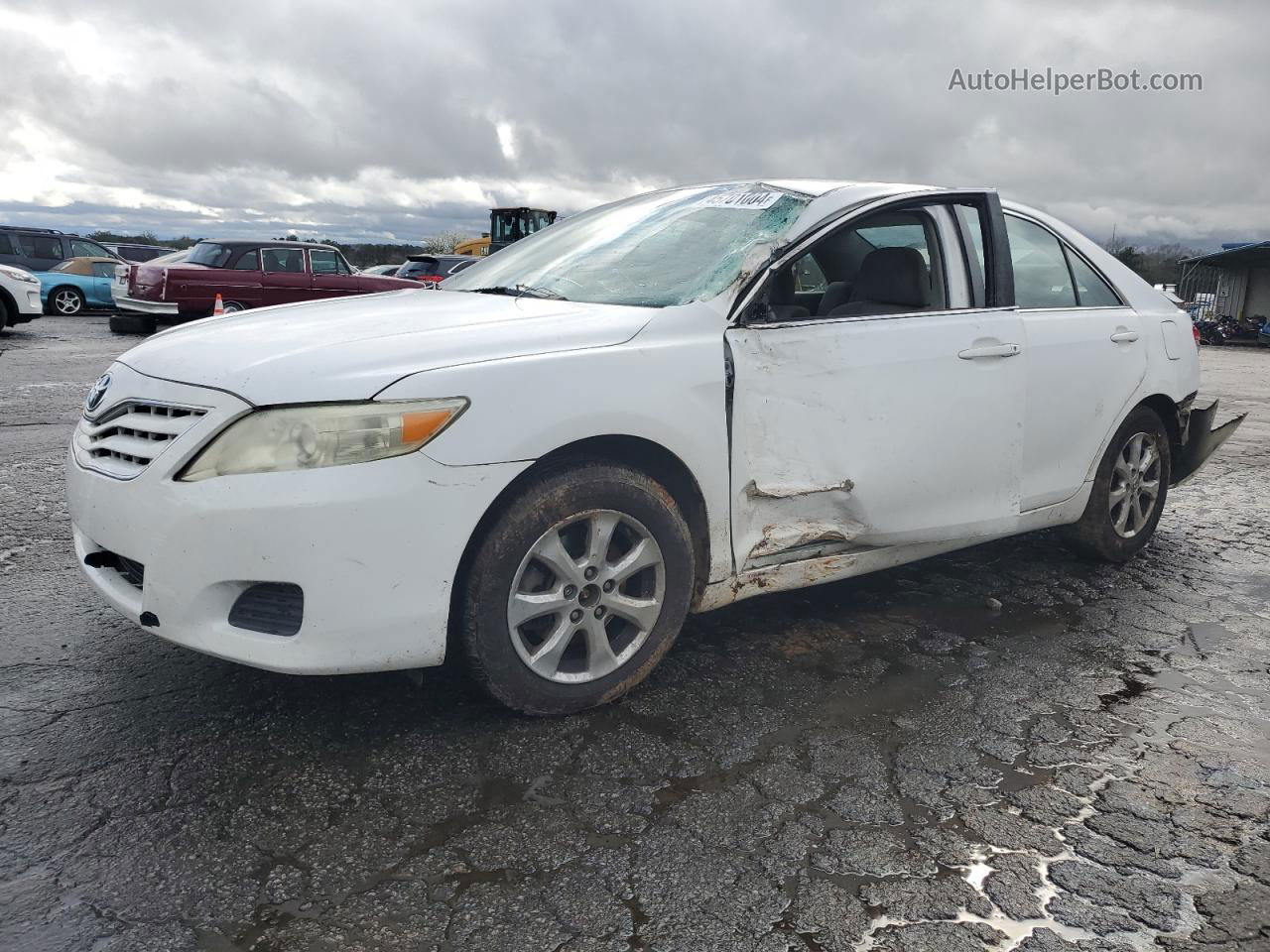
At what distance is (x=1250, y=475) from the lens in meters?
7.17

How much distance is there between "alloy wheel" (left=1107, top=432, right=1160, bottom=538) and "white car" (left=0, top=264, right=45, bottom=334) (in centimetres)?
1525

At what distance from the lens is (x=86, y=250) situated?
21.2 m

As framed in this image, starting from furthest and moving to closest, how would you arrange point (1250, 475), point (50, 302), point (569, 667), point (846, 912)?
1. point (50, 302)
2. point (1250, 475)
3. point (569, 667)
4. point (846, 912)

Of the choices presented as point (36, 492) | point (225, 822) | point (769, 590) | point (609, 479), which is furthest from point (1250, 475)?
point (36, 492)

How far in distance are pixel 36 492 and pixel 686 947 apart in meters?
4.77

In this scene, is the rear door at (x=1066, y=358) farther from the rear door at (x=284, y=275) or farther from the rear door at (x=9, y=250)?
the rear door at (x=9, y=250)

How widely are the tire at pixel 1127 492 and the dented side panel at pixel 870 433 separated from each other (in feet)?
2.57

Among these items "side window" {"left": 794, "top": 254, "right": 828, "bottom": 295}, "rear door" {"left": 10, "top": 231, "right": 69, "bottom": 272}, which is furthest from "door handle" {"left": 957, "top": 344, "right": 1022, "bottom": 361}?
"rear door" {"left": 10, "top": 231, "right": 69, "bottom": 272}

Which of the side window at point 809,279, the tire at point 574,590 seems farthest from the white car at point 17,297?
the tire at point 574,590

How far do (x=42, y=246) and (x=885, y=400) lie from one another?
2178 cm

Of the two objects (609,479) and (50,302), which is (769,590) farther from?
(50,302)

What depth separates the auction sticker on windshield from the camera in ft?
11.9

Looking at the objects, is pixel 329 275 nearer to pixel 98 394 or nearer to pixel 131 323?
pixel 131 323

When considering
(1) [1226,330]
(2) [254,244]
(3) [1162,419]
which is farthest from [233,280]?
(1) [1226,330]
